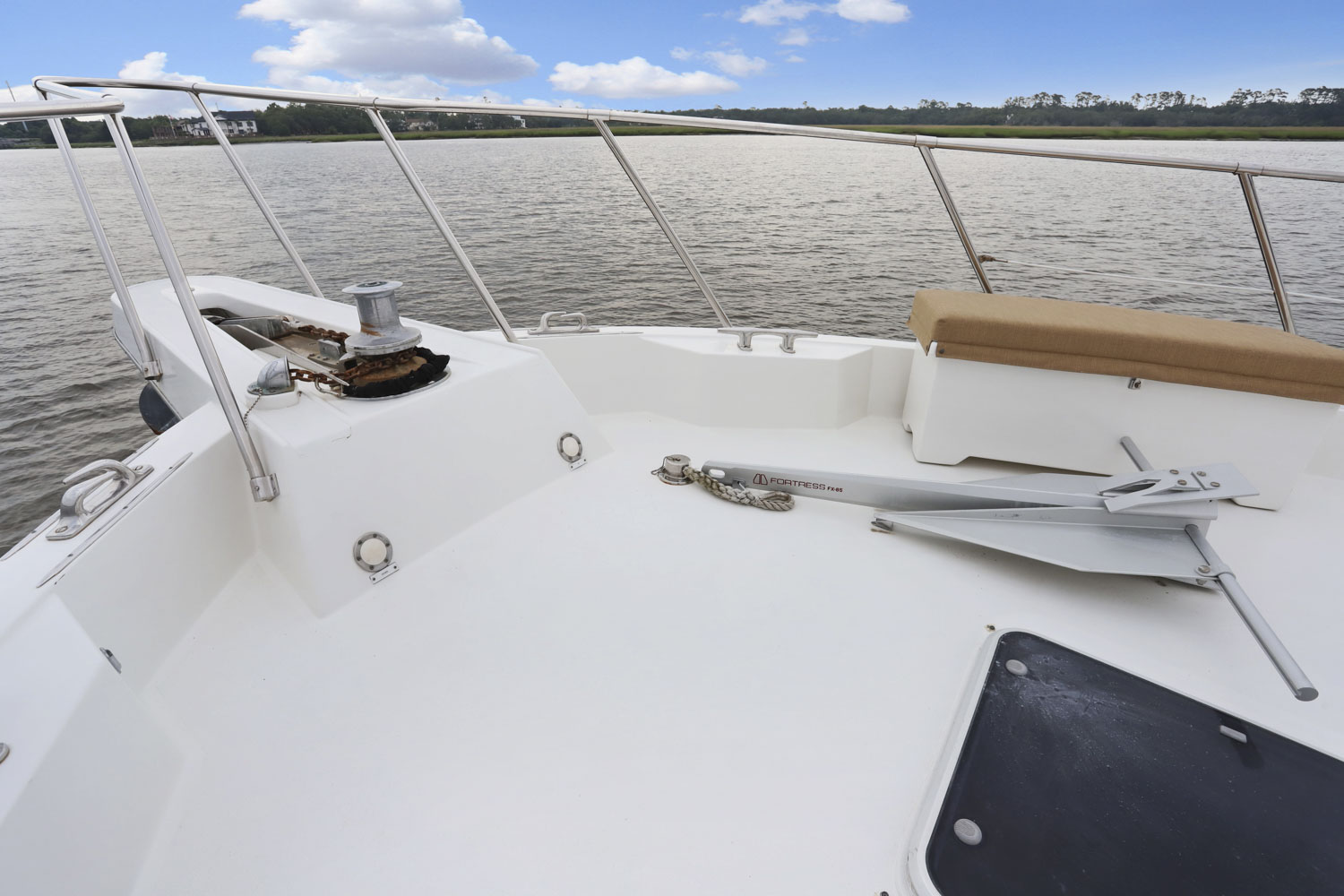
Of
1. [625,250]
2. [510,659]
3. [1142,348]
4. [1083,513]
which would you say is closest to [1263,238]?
[1142,348]

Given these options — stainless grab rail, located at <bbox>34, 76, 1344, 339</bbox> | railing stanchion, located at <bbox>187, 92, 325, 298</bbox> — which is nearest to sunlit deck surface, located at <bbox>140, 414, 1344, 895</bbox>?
stainless grab rail, located at <bbox>34, 76, 1344, 339</bbox>

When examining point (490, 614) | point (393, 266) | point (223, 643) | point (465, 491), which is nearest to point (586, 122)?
point (465, 491)

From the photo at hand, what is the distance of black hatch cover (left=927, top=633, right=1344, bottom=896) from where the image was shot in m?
0.88

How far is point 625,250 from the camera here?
11344 millimetres

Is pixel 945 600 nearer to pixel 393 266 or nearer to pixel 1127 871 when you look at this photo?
pixel 1127 871

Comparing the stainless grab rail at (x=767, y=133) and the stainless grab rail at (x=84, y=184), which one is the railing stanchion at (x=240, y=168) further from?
the stainless grab rail at (x=84, y=184)

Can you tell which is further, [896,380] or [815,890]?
[896,380]

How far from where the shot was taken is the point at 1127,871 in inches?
34.9

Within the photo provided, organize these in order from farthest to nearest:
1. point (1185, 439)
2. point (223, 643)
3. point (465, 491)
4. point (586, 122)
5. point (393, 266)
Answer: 1. point (393, 266)
2. point (586, 122)
3. point (1185, 439)
4. point (465, 491)
5. point (223, 643)

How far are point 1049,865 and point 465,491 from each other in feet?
4.35

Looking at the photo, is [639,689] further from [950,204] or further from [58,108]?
[950,204]

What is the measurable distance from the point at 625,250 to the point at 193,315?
10.6 meters

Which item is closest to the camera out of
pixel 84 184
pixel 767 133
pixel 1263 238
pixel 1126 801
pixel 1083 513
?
pixel 1126 801

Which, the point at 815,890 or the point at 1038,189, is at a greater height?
the point at 815,890
